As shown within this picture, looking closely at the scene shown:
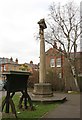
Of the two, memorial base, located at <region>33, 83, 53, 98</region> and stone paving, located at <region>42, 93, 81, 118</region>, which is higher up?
memorial base, located at <region>33, 83, 53, 98</region>

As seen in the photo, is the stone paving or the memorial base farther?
the memorial base

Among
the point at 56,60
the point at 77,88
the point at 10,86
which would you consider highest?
the point at 56,60

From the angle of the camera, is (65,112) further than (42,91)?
No

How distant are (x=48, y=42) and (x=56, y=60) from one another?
46.5ft

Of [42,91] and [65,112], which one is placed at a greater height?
[42,91]

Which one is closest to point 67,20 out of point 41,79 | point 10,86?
point 41,79

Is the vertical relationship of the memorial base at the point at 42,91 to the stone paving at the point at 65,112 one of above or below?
above

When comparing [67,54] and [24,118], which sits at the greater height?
[67,54]

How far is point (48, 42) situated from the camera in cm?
3203

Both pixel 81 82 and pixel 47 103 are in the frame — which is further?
pixel 81 82

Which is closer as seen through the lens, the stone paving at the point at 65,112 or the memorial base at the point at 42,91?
the stone paving at the point at 65,112

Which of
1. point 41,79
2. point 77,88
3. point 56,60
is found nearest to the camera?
point 41,79

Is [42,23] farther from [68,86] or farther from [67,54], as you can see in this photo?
[68,86]

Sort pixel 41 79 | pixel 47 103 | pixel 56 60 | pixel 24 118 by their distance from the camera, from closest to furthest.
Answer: pixel 24 118 < pixel 47 103 < pixel 41 79 < pixel 56 60
